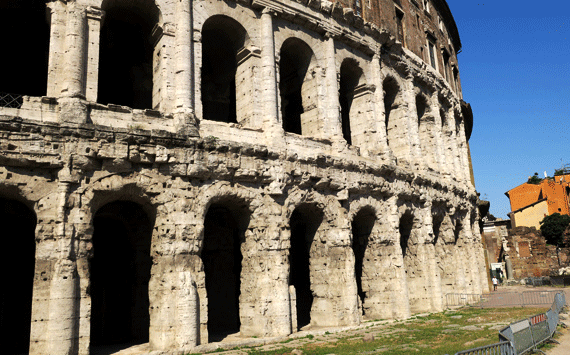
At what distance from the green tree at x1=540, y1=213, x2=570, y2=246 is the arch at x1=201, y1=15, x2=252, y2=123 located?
36.2 m

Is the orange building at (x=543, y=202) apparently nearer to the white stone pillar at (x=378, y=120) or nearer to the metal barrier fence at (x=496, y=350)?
the white stone pillar at (x=378, y=120)

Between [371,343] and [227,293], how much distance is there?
5.79 m

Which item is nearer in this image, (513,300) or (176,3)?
(176,3)

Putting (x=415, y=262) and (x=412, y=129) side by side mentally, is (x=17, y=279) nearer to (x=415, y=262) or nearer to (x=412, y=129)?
(x=415, y=262)

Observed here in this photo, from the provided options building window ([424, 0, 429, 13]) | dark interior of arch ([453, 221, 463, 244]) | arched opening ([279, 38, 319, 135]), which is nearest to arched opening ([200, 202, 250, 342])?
arched opening ([279, 38, 319, 135])

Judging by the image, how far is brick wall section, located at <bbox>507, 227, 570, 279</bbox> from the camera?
125 feet

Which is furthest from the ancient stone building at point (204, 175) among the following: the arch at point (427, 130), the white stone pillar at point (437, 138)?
the white stone pillar at point (437, 138)

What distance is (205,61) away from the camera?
635 inches

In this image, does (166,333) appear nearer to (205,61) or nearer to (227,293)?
(227,293)

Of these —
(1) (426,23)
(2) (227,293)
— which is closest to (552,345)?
(2) (227,293)

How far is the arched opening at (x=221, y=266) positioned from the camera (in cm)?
1432

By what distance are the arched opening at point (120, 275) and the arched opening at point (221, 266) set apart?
2.51 metres

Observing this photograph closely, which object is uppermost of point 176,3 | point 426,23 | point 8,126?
point 426,23

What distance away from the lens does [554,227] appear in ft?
138
